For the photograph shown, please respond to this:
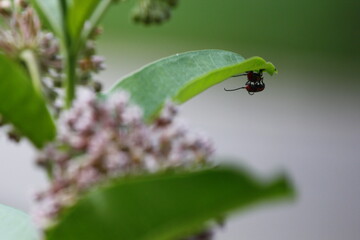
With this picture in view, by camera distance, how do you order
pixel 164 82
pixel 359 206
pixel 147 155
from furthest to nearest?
pixel 359 206
pixel 164 82
pixel 147 155

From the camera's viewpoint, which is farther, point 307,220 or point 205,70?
point 307,220

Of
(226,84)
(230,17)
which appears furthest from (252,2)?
(226,84)

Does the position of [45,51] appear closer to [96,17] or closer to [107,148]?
[96,17]

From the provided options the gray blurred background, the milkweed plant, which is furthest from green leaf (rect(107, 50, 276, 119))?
the gray blurred background

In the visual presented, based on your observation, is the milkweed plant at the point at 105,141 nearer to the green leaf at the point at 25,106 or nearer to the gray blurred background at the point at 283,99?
the green leaf at the point at 25,106

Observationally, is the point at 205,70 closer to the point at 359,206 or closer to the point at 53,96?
the point at 53,96

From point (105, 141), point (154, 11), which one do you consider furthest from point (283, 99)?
point (105, 141)

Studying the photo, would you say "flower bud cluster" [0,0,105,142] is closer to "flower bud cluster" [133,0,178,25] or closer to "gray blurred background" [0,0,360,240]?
"flower bud cluster" [133,0,178,25]
